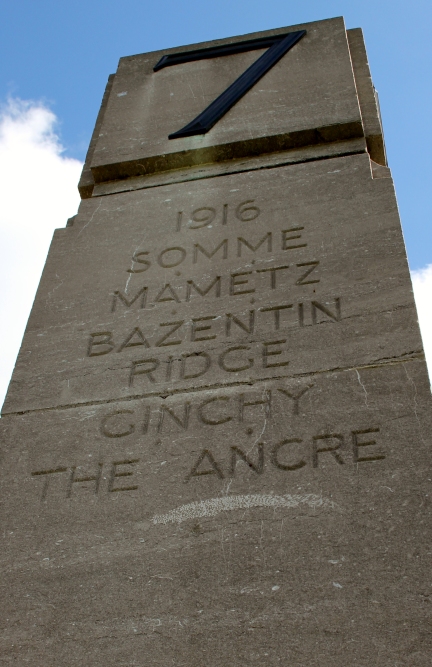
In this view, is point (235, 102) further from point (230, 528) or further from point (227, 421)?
point (230, 528)

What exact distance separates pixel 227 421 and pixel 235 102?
117 inches

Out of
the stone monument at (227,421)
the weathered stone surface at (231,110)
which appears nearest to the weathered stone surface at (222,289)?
the stone monument at (227,421)

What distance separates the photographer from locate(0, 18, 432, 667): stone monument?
288 centimetres

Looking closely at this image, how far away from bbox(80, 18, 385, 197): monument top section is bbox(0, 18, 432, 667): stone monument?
4 cm

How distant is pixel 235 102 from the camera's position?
577cm

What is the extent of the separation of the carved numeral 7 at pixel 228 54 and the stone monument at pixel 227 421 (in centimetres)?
22

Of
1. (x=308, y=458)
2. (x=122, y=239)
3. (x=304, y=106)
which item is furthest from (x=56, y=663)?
(x=304, y=106)

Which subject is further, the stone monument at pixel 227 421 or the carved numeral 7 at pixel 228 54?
the carved numeral 7 at pixel 228 54

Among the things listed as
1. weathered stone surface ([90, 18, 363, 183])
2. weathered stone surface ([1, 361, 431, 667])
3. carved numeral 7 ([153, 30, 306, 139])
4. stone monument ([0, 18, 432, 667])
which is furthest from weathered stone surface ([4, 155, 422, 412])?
carved numeral 7 ([153, 30, 306, 139])

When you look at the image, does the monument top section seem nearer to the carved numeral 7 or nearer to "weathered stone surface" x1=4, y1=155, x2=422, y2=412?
the carved numeral 7

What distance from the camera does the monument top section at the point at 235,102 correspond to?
5.30m

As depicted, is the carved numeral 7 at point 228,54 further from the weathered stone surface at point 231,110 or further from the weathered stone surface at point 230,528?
the weathered stone surface at point 230,528

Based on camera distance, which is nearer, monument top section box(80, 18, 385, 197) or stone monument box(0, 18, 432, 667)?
stone monument box(0, 18, 432, 667)

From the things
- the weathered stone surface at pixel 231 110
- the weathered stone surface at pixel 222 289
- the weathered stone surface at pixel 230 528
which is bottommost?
the weathered stone surface at pixel 230 528
